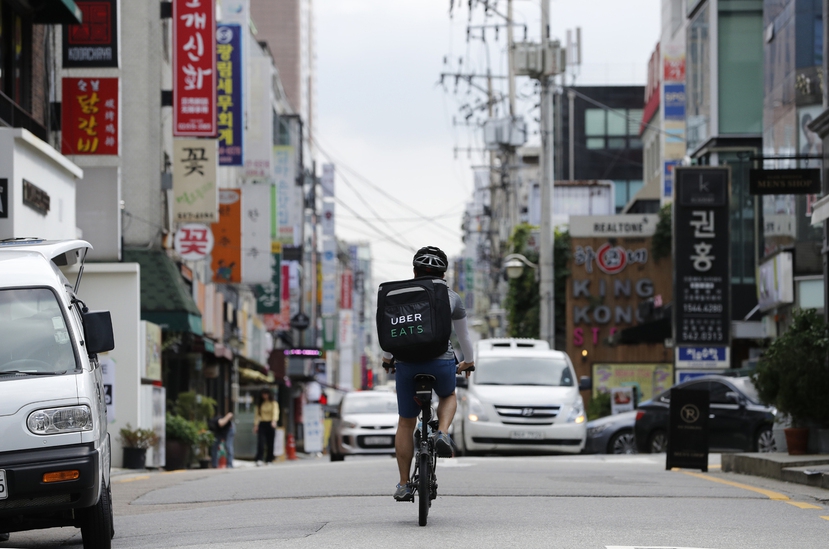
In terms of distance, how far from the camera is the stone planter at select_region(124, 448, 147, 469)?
74.5 feet

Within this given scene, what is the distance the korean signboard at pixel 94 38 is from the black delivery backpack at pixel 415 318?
15.6 metres

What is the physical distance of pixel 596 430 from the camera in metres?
25.5

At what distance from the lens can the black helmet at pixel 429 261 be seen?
941 cm

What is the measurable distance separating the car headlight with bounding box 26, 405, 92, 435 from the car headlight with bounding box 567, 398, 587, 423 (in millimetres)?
14362

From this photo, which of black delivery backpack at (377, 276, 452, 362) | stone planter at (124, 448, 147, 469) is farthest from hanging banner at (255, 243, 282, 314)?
black delivery backpack at (377, 276, 452, 362)

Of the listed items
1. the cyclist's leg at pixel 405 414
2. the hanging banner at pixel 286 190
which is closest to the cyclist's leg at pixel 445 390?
the cyclist's leg at pixel 405 414

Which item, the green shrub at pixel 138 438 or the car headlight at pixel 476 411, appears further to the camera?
the green shrub at pixel 138 438

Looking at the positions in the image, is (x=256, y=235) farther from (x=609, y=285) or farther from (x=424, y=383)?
(x=424, y=383)

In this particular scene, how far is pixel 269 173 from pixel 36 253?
36.7 metres

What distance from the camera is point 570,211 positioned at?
69.9 meters

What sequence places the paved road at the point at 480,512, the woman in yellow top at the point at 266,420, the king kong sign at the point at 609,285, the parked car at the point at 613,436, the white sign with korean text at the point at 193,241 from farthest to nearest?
the king kong sign at the point at 609,285 → the white sign with korean text at the point at 193,241 → the woman in yellow top at the point at 266,420 → the parked car at the point at 613,436 → the paved road at the point at 480,512

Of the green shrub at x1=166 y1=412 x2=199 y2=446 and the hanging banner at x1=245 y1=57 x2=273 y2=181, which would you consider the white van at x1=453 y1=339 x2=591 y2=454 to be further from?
the hanging banner at x1=245 y1=57 x2=273 y2=181

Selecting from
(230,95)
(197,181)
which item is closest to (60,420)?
(197,181)

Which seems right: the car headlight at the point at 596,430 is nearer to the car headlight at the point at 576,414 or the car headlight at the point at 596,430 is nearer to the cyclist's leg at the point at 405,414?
the car headlight at the point at 576,414
